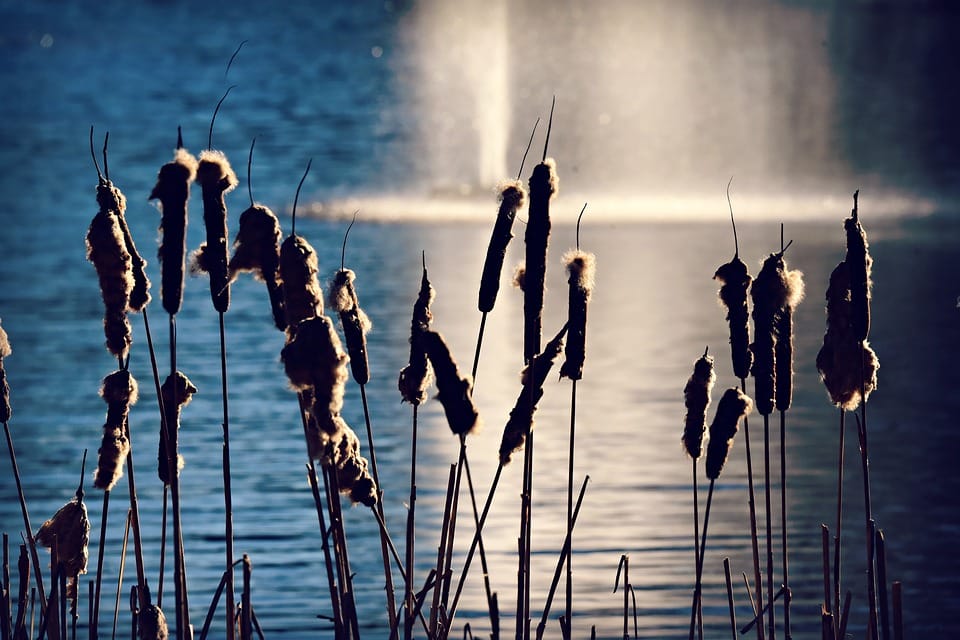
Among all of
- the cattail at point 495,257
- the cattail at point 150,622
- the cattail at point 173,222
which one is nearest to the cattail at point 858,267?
the cattail at point 495,257

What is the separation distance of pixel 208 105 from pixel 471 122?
31.6ft

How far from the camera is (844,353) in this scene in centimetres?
358

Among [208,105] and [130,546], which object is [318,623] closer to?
[130,546]

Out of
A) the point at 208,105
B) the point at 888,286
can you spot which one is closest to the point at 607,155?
the point at 208,105

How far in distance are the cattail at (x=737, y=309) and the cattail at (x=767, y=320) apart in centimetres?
3

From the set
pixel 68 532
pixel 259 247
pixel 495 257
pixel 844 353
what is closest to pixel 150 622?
pixel 68 532

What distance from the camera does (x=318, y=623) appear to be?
7219 millimetres

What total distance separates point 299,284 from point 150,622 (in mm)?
929

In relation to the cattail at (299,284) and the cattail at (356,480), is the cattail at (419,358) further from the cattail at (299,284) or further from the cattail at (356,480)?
the cattail at (299,284)

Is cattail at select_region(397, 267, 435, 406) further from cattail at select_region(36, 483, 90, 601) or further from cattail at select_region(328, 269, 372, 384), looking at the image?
cattail at select_region(36, 483, 90, 601)

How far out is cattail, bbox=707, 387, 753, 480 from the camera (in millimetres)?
3484

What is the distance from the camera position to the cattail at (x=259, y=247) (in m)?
3.25

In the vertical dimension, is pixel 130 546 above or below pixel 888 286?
below

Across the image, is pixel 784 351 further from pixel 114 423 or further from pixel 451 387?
pixel 114 423
